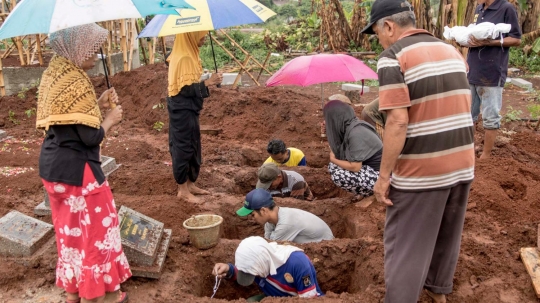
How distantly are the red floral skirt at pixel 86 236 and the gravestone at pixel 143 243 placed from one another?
364 mm

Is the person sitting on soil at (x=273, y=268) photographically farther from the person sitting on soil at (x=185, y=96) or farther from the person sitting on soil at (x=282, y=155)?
the person sitting on soil at (x=282, y=155)

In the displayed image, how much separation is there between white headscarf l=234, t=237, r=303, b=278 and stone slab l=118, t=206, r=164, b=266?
738 mm

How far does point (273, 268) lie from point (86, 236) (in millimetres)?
1375

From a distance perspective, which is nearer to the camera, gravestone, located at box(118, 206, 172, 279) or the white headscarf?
the white headscarf

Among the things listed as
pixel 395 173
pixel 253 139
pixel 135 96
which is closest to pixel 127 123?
pixel 135 96

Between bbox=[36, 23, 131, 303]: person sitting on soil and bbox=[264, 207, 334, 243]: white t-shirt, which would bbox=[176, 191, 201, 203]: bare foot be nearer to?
bbox=[264, 207, 334, 243]: white t-shirt

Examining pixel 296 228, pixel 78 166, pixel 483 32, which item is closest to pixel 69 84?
pixel 78 166

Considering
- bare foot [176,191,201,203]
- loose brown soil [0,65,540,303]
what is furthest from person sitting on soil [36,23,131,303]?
bare foot [176,191,201,203]

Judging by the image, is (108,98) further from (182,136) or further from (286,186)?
(286,186)

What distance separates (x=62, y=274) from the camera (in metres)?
3.43

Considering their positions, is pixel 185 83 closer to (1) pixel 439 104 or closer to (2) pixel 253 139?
(1) pixel 439 104

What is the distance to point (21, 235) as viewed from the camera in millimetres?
4184

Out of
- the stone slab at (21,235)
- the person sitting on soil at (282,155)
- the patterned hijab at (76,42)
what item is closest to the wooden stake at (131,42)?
the person sitting on soil at (282,155)

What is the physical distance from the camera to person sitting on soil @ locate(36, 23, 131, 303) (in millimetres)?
3105
